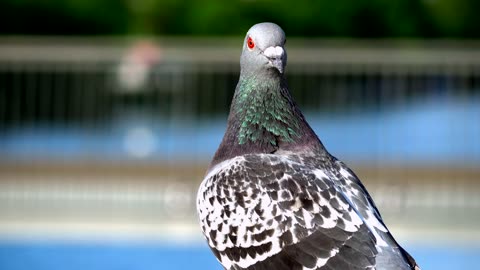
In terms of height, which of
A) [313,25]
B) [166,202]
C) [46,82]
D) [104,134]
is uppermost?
[313,25]

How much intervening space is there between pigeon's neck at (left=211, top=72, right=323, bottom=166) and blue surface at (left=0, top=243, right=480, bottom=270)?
397cm

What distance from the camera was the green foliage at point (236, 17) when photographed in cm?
1204

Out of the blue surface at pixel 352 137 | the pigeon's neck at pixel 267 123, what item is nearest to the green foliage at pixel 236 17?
the blue surface at pixel 352 137

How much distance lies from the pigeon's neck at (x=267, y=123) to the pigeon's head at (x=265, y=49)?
56 mm

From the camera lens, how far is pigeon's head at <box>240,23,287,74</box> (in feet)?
8.74

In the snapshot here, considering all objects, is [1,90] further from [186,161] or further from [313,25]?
[313,25]

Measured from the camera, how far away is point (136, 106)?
8.42 meters

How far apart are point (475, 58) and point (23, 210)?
406cm

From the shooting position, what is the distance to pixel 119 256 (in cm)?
691

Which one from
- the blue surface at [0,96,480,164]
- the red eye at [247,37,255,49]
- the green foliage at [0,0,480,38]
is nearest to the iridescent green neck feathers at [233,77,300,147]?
the red eye at [247,37,255,49]

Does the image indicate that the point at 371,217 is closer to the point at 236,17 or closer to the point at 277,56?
the point at 277,56

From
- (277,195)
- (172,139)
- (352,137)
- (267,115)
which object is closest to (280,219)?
(277,195)

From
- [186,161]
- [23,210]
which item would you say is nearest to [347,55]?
[186,161]

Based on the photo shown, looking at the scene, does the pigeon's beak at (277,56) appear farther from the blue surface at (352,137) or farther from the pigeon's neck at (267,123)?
the blue surface at (352,137)
